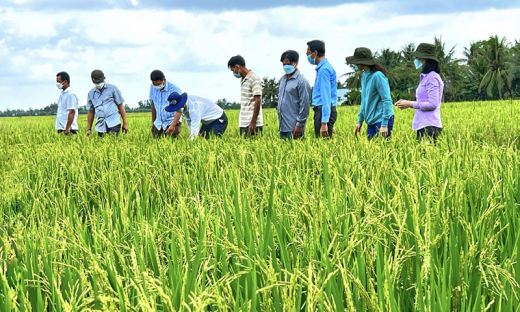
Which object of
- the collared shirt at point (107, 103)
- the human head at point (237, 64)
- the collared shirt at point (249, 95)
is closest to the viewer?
the collared shirt at point (249, 95)

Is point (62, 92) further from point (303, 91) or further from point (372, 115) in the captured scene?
point (372, 115)

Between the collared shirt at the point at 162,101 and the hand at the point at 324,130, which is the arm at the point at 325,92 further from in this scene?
the collared shirt at the point at 162,101

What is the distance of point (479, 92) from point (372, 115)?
2033 inches

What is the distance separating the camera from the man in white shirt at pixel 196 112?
5355 millimetres

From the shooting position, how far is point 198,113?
18.2 feet

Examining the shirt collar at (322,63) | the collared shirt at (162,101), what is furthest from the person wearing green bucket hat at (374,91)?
the collared shirt at (162,101)

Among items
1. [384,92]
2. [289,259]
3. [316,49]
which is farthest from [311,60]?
[289,259]

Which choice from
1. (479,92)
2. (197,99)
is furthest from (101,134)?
(479,92)

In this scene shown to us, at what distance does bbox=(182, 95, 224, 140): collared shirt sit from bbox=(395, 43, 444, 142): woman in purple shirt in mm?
2300

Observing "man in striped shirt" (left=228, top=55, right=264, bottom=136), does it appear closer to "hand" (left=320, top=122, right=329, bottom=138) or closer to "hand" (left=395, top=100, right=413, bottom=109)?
"hand" (left=320, top=122, right=329, bottom=138)

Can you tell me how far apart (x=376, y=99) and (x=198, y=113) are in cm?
203

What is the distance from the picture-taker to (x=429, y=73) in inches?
178

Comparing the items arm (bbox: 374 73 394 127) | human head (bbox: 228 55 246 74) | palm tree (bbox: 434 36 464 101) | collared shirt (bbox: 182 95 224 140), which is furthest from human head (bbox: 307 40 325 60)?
palm tree (bbox: 434 36 464 101)

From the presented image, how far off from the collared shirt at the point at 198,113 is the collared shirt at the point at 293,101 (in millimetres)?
958
